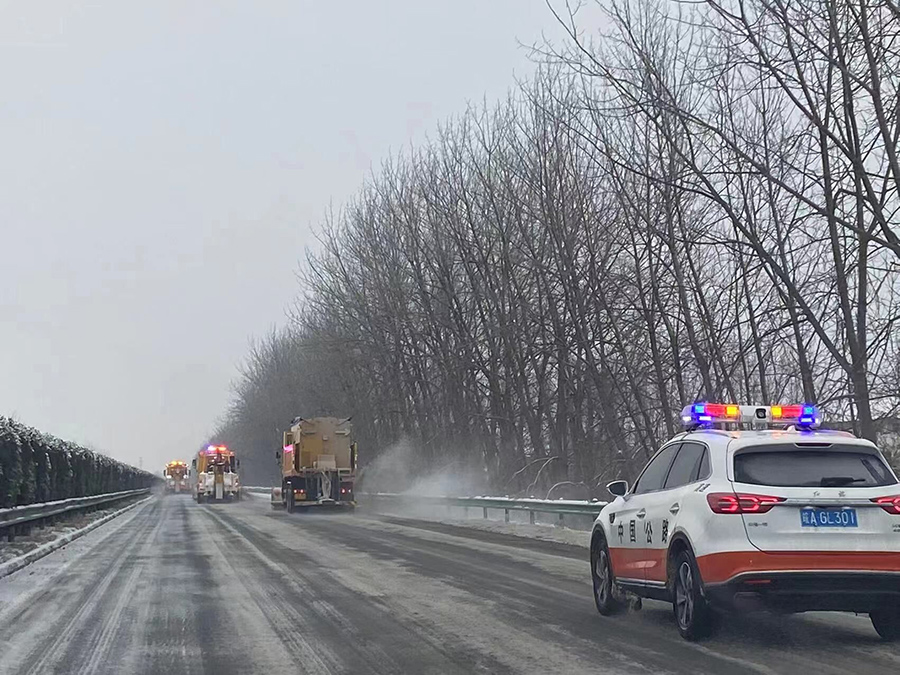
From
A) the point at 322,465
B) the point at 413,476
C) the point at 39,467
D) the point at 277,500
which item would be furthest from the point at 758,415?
the point at 413,476

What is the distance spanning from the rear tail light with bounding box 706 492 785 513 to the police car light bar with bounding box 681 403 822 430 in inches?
51.3

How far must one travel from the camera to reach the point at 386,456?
5150cm

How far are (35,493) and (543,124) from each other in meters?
15.9

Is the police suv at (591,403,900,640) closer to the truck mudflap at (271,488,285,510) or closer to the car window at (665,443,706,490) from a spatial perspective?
the car window at (665,443,706,490)

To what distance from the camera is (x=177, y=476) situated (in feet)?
297

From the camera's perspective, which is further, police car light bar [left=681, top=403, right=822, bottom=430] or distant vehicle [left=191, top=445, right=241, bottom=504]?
distant vehicle [left=191, top=445, right=241, bottom=504]

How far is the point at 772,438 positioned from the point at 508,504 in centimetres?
1859

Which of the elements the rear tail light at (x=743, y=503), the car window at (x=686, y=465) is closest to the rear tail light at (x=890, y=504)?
the rear tail light at (x=743, y=503)

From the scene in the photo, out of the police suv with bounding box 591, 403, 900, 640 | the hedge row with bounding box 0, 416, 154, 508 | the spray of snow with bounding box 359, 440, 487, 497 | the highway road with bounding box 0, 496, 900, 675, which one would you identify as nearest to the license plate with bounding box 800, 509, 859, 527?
the police suv with bounding box 591, 403, 900, 640

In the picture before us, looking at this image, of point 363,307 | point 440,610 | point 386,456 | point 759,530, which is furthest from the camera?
point 386,456

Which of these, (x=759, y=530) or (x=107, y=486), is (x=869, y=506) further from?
(x=107, y=486)

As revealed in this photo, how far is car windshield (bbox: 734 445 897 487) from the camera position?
7.76 m

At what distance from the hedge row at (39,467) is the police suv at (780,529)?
1498 centimetres

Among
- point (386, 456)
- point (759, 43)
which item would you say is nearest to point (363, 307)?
point (386, 456)
